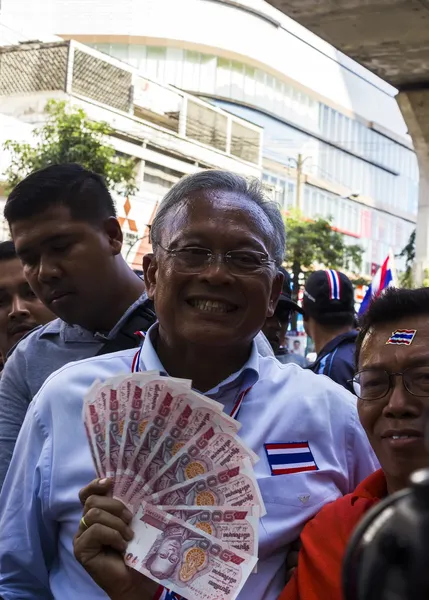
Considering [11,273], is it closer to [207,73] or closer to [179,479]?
[179,479]

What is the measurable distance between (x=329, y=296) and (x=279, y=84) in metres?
57.6

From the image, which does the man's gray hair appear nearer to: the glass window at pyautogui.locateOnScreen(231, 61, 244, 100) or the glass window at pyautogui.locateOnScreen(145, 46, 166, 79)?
the glass window at pyautogui.locateOnScreen(145, 46, 166, 79)

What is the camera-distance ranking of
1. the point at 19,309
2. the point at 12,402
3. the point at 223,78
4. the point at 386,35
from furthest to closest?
the point at 223,78 < the point at 386,35 < the point at 19,309 < the point at 12,402

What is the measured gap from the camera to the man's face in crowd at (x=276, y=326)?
4.96 m

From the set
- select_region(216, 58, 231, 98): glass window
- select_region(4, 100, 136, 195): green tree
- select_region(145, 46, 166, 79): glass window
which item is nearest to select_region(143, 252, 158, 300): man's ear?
select_region(4, 100, 136, 195): green tree

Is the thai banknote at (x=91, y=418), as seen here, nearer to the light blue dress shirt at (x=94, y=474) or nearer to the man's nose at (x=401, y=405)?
the light blue dress shirt at (x=94, y=474)

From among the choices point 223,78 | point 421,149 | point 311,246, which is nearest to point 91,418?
point 421,149

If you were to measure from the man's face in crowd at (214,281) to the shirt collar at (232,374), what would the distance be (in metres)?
0.06

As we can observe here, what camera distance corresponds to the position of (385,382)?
6.14ft

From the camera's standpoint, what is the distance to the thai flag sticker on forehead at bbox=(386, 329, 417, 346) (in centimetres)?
190

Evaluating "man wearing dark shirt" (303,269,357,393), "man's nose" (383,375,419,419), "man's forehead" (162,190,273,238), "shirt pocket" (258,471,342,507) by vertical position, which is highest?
"man's forehead" (162,190,273,238)

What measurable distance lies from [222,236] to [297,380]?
0.43 m

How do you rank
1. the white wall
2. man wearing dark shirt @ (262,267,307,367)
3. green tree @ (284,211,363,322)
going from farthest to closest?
the white wall
green tree @ (284,211,363,322)
man wearing dark shirt @ (262,267,307,367)

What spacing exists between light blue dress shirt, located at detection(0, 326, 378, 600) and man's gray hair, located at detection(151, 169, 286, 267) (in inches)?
10.6
